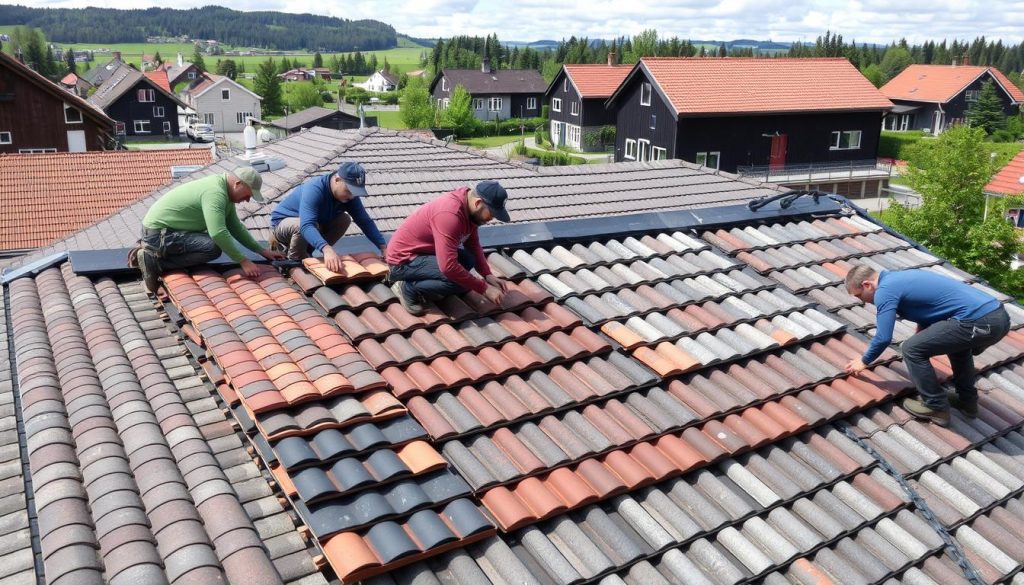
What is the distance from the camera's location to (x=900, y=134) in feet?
185

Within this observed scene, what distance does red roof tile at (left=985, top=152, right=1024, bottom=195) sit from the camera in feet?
89.0

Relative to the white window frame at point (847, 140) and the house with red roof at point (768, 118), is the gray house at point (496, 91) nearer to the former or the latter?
the house with red roof at point (768, 118)

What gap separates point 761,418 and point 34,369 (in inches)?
203

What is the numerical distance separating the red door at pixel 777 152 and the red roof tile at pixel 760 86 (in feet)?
5.19

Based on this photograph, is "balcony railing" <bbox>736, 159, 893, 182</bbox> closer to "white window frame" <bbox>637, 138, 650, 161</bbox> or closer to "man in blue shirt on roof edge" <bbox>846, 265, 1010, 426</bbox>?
"white window frame" <bbox>637, 138, 650, 161</bbox>

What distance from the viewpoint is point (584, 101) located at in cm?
5928

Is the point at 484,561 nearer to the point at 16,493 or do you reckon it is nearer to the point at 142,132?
the point at 16,493

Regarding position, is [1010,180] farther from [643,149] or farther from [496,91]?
[496,91]

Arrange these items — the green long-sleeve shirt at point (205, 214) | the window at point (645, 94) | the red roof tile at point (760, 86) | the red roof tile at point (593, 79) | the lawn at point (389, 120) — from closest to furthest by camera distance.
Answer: the green long-sleeve shirt at point (205, 214) → the red roof tile at point (760, 86) → the window at point (645, 94) → the red roof tile at point (593, 79) → the lawn at point (389, 120)

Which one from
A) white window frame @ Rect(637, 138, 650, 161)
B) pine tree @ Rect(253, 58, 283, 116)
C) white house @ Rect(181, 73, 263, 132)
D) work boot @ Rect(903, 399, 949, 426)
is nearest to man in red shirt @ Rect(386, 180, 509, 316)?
work boot @ Rect(903, 399, 949, 426)

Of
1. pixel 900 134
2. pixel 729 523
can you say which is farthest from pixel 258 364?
pixel 900 134

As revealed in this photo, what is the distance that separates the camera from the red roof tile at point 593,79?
5912 centimetres

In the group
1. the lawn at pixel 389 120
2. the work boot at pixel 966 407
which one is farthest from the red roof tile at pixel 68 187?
the lawn at pixel 389 120

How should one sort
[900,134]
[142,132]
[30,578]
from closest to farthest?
[30,578], [900,134], [142,132]
